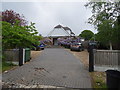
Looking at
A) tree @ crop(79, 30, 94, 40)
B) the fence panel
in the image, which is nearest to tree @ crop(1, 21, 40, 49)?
the fence panel

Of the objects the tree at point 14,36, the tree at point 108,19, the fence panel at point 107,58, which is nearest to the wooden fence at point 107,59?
the fence panel at point 107,58

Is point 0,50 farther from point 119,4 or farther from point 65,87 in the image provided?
point 119,4

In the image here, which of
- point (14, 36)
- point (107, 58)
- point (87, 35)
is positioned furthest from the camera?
point (87, 35)

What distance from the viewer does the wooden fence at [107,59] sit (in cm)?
600

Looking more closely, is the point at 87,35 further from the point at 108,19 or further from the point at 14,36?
the point at 14,36

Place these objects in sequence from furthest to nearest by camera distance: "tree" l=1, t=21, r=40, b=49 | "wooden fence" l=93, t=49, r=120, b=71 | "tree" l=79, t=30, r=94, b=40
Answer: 1. "tree" l=79, t=30, r=94, b=40
2. "tree" l=1, t=21, r=40, b=49
3. "wooden fence" l=93, t=49, r=120, b=71

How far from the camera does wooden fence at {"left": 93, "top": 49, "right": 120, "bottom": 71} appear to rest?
19.7 feet

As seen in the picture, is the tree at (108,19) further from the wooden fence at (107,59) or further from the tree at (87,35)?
the tree at (87,35)

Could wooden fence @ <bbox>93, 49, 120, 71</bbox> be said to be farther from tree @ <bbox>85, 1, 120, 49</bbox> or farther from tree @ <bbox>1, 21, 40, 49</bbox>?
tree @ <bbox>1, 21, 40, 49</bbox>

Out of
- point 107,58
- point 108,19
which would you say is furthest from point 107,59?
point 108,19

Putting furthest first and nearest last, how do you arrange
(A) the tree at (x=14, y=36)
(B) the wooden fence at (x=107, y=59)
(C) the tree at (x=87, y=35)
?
(C) the tree at (x=87, y=35) < (A) the tree at (x=14, y=36) < (B) the wooden fence at (x=107, y=59)

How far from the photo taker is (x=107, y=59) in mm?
6113

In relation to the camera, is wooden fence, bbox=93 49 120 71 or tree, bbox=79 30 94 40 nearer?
wooden fence, bbox=93 49 120 71

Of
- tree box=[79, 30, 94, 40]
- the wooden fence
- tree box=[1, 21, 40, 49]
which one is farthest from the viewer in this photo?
tree box=[79, 30, 94, 40]
